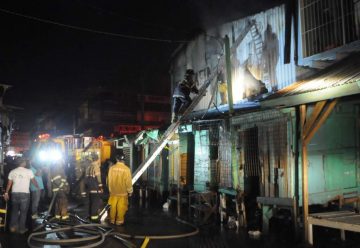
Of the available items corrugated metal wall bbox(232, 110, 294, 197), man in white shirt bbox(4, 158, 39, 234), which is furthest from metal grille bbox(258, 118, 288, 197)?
man in white shirt bbox(4, 158, 39, 234)

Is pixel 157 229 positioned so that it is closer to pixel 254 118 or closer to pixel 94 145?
pixel 254 118

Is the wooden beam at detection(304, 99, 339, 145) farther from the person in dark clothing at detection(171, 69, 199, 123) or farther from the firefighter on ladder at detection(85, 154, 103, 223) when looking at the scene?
the firefighter on ladder at detection(85, 154, 103, 223)

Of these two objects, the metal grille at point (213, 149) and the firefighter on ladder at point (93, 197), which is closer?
the firefighter on ladder at point (93, 197)

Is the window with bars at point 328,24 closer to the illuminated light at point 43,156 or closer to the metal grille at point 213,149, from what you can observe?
the metal grille at point 213,149

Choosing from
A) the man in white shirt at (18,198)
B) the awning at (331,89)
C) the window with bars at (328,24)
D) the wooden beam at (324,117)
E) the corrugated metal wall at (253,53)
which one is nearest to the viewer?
the awning at (331,89)

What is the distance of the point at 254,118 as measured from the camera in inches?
423

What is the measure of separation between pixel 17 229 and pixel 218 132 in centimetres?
746

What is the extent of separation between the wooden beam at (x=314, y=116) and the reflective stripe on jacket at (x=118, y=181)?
5.85 metres

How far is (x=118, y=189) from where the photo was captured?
35.3ft

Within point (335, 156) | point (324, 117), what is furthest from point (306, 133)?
point (335, 156)

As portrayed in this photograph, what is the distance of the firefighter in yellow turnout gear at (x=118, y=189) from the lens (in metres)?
10.8

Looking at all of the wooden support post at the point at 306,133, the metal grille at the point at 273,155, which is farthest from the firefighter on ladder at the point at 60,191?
the wooden support post at the point at 306,133

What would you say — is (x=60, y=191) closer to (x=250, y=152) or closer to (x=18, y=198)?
(x=18, y=198)

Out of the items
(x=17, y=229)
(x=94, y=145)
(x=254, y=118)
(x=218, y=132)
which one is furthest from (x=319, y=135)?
(x=94, y=145)
